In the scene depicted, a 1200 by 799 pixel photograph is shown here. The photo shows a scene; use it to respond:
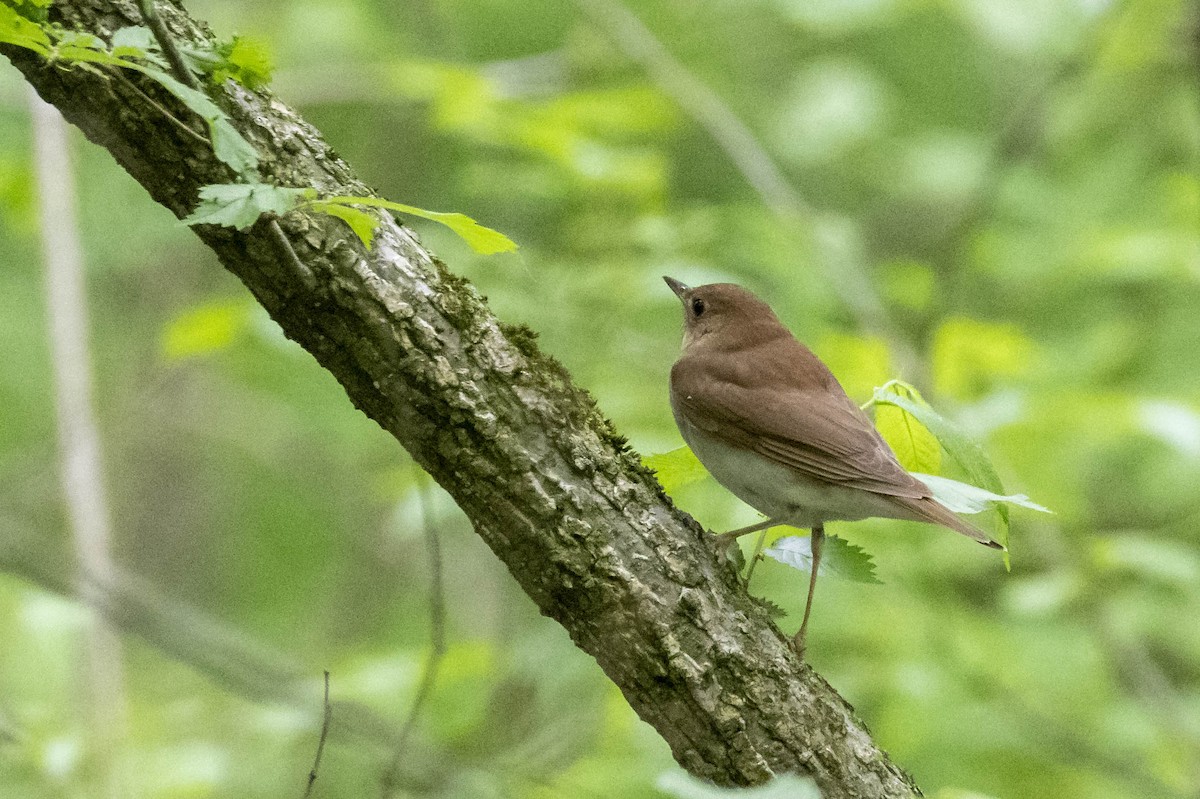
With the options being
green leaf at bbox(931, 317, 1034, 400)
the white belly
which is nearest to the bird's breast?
the white belly

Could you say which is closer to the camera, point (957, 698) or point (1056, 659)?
point (957, 698)

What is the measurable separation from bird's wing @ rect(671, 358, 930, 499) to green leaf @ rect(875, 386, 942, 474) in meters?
0.05

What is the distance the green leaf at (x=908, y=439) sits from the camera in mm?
2795

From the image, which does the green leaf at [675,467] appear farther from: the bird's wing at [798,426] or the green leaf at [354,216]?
the green leaf at [354,216]

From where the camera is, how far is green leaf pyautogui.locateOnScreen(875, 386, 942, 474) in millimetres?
2795

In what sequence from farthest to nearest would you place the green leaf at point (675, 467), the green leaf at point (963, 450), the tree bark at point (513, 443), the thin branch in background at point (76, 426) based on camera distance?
the thin branch in background at point (76, 426) → the green leaf at point (675, 467) → the green leaf at point (963, 450) → the tree bark at point (513, 443)

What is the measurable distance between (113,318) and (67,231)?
21.2 feet

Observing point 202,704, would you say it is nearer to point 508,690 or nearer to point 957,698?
point 508,690

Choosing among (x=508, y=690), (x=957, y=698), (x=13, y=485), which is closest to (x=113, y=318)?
(x=13, y=485)

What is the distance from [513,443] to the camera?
7.55ft

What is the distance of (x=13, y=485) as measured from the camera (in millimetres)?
6305

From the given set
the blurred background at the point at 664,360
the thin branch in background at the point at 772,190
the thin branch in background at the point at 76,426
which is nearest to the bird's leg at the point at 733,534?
the blurred background at the point at 664,360

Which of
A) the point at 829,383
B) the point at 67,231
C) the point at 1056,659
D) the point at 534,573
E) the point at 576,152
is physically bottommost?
the point at 534,573

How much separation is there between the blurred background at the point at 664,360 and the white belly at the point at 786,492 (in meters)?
0.75
